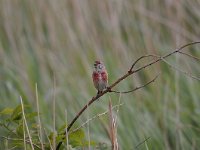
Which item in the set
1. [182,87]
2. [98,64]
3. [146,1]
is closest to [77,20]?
[146,1]

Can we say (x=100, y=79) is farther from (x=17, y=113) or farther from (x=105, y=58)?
(x=105, y=58)

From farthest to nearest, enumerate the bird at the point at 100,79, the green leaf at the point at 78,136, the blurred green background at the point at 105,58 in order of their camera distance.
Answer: the blurred green background at the point at 105,58 < the bird at the point at 100,79 < the green leaf at the point at 78,136

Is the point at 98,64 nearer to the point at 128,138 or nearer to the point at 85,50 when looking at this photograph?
the point at 128,138

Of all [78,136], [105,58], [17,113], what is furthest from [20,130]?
[105,58]

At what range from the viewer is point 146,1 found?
4.11 meters

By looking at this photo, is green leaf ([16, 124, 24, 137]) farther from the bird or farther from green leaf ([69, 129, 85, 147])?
the bird

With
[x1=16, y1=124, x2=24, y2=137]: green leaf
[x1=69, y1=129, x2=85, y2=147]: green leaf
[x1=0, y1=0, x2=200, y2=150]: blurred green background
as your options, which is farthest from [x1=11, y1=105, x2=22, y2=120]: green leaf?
[x1=0, y1=0, x2=200, y2=150]: blurred green background

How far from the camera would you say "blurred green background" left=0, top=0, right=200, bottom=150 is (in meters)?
3.04

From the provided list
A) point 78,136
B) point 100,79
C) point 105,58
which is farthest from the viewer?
point 105,58

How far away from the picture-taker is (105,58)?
364cm

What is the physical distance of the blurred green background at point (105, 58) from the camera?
3037 millimetres

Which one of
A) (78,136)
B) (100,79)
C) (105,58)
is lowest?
(78,136)

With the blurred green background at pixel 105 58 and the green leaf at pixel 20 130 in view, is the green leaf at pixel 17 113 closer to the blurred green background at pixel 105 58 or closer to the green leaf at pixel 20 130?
the green leaf at pixel 20 130

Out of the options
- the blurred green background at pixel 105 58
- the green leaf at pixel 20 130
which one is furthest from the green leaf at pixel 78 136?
the blurred green background at pixel 105 58
